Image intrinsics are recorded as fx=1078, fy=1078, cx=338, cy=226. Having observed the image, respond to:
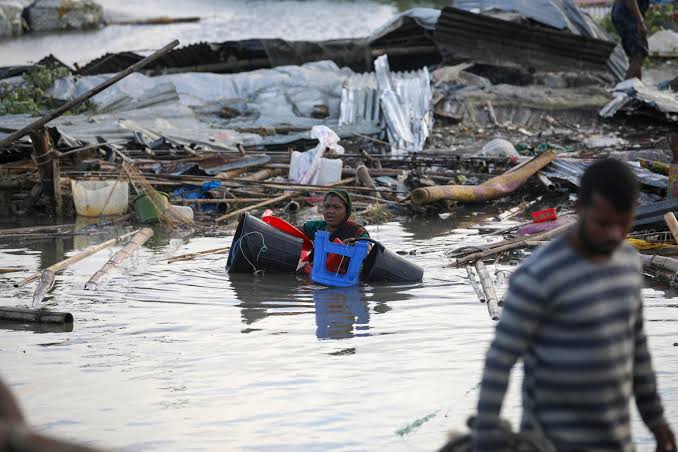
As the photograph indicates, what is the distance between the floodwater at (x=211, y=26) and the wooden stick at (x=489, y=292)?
2554 cm

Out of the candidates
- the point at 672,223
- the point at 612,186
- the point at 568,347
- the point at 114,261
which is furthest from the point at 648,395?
the point at 114,261

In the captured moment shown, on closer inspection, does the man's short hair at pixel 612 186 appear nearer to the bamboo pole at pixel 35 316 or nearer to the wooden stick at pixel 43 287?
the bamboo pole at pixel 35 316

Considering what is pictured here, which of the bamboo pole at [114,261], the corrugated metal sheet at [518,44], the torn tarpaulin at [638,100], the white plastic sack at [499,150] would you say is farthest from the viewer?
the corrugated metal sheet at [518,44]

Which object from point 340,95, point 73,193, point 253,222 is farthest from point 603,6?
point 253,222

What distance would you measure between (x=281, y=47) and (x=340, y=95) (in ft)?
13.6

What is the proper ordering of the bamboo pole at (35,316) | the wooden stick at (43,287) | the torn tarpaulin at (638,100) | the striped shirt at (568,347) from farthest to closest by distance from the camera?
1. the torn tarpaulin at (638,100)
2. the wooden stick at (43,287)
3. the bamboo pole at (35,316)
4. the striped shirt at (568,347)

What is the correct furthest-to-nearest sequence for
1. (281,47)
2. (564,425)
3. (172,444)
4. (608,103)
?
(281,47) → (608,103) → (172,444) → (564,425)

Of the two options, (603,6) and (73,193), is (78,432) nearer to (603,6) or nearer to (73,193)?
(73,193)

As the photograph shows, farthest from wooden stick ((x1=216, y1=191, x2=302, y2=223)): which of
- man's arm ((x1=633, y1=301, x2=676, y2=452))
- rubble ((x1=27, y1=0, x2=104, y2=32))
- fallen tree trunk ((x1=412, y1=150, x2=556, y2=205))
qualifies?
rubble ((x1=27, y1=0, x2=104, y2=32))

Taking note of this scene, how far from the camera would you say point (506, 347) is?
→ 3102mm

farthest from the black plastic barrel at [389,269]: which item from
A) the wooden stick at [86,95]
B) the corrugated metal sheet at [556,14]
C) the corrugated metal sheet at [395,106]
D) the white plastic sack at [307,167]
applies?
the corrugated metal sheet at [556,14]

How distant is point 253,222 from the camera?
9.80 metres

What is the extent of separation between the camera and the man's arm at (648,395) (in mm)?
3400

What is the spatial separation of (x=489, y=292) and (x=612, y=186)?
17.4 feet
